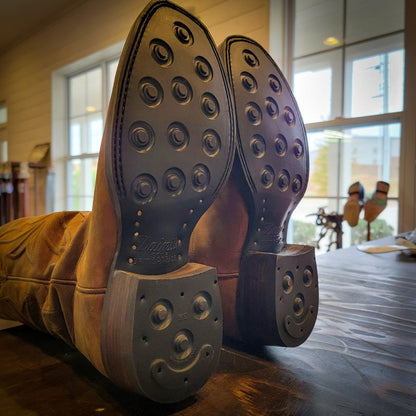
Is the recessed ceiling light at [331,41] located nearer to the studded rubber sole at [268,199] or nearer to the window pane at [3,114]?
the studded rubber sole at [268,199]

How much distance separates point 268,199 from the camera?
1.47 feet

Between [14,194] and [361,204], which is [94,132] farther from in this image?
[361,204]

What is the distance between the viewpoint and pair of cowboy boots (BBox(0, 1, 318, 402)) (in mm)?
321

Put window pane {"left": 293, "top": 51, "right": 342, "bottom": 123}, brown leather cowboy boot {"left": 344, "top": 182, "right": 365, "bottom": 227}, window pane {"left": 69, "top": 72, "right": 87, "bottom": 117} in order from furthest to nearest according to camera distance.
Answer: window pane {"left": 69, "top": 72, "right": 87, "bottom": 117}
window pane {"left": 293, "top": 51, "right": 342, "bottom": 123}
brown leather cowboy boot {"left": 344, "top": 182, "right": 365, "bottom": 227}

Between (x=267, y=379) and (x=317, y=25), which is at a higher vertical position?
(x=317, y=25)

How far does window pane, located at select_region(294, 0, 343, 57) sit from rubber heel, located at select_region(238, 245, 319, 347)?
2622 mm

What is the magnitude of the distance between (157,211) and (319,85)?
268 cm

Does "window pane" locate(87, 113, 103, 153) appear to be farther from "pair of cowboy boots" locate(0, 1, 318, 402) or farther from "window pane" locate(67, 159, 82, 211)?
"pair of cowboy boots" locate(0, 1, 318, 402)

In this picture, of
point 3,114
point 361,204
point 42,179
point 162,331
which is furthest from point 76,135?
point 162,331

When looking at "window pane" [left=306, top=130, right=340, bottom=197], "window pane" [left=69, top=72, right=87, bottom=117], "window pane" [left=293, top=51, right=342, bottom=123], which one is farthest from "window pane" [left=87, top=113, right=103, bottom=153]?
"window pane" [left=306, top=130, right=340, bottom=197]

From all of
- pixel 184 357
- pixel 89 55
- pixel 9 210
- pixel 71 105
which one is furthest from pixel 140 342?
pixel 71 105

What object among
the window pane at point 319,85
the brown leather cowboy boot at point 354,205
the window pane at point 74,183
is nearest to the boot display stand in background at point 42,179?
the window pane at point 74,183

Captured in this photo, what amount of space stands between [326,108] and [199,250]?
8.14 ft

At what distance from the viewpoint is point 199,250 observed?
462mm
